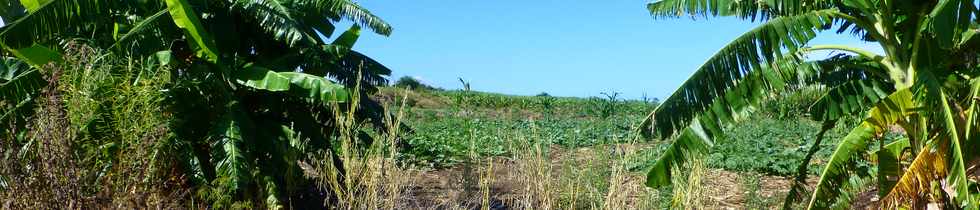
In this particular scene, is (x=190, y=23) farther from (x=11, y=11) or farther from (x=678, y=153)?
(x=11, y=11)

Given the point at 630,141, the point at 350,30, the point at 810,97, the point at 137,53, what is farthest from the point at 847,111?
the point at 137,53

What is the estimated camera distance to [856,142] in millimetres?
6504

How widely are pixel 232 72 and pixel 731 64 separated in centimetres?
399

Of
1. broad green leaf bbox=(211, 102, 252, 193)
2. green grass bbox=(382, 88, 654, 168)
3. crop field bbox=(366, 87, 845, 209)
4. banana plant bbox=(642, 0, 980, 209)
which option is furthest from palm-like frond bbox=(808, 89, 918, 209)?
broad green leaf bbox=(211, 102, 252, 193)

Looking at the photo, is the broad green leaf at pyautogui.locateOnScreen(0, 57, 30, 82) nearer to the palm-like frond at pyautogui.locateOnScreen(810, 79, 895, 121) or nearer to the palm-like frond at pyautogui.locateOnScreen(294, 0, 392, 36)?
the palm-like frond at pyautogui.locateOnScreen(294, 0, 392, 36)

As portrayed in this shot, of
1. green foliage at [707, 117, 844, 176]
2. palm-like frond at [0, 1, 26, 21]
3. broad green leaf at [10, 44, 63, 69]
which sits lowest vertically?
green foliage at [707, 117, 844, 176]

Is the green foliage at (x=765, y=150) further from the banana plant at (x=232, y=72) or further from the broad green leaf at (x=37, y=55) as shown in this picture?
the broad green leaf at (x=37, y=55)

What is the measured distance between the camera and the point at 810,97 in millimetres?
8344

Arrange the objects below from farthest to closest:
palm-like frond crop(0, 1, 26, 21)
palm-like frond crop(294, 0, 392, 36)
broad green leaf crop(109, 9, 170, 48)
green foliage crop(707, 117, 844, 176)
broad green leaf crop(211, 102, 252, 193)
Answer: green foliage crop(707, 117, 844, 176) → palm-like frond crop(0, 1, 26, 21) → palm-like frond crop(294, 0, 392, 36) → broad green leaf crop(109, 9, 170, 48) → broad green leaf crop(211, 102, 252, 193)

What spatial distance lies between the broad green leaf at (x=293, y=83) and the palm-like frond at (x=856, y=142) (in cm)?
355

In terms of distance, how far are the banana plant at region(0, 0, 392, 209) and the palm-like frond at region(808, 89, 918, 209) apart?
3.39 m

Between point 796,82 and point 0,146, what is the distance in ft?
17.3

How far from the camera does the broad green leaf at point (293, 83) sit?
7223 mm

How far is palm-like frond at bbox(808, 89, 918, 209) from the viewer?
6.07 meters
